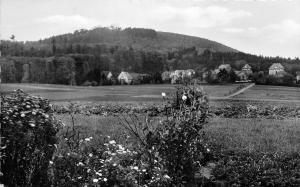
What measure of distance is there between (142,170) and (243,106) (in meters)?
13.7

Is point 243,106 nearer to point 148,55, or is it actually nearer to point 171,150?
point 148,55

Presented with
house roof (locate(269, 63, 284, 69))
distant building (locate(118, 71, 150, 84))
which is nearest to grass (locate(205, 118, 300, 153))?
house roof (locate(269, 63, 284, 69))

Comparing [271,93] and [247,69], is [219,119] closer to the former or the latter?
[271,93]

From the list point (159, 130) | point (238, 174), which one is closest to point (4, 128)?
point (159, 130)

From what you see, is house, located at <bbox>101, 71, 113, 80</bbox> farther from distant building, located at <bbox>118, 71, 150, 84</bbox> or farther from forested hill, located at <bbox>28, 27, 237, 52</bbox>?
forested hill, located at <bbox>28, 27, 237, 52</bbox>

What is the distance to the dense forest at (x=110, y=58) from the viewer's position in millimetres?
21125

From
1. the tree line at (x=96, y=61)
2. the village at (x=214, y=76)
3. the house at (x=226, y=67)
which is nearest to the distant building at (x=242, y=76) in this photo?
the village at (x=214, y=76)

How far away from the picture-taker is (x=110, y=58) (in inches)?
935

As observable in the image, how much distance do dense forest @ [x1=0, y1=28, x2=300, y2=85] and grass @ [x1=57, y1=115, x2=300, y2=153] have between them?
3673 mm

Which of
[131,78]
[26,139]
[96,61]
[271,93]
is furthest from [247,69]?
[26,139]

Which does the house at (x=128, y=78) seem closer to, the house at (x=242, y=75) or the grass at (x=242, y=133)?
the grass at (x=242, y=133)

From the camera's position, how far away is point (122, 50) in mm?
24094

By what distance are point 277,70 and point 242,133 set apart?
23.8 ft

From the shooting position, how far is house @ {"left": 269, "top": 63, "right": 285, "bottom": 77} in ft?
70.0
